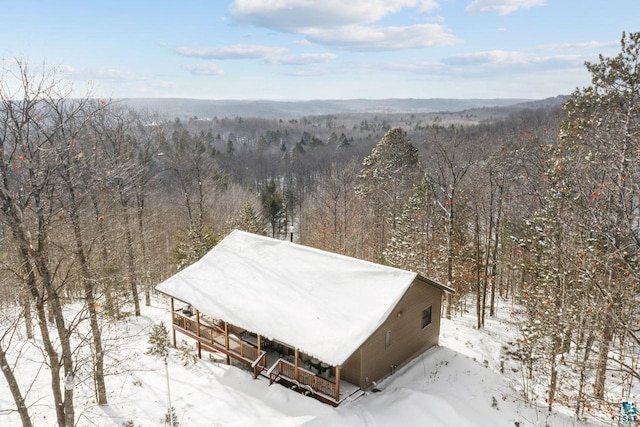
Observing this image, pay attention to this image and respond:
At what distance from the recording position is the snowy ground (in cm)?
1312

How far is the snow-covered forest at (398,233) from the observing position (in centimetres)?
981

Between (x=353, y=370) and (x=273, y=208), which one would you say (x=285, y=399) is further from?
(x=273, y=208)

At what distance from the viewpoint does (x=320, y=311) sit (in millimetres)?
15117

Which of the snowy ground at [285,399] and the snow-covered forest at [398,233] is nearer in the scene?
the snow-covered forest at [398,233]

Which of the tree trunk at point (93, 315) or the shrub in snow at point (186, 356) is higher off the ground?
the tree trunk at point (93, 315)

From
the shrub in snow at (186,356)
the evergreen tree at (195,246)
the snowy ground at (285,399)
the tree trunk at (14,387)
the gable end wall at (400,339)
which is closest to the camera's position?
the tree trunk at (14,387)

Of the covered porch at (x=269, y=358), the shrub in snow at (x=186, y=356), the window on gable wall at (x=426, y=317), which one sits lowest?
the shrub in snow at (x=186, y=356)

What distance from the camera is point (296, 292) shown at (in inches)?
642

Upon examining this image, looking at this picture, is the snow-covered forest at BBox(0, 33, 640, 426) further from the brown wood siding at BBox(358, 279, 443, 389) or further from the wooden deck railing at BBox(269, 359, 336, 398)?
the brown wood siding at BBox(358, 279, 443, 389)

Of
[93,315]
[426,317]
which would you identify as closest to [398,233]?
[426,317]

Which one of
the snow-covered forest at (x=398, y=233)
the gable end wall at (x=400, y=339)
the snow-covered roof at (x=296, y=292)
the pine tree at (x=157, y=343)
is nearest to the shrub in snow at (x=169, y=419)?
the snow-covered forest at (x=398, y=233)

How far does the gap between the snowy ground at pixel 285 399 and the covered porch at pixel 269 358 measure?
1.54ft

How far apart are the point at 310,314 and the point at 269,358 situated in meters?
3.27

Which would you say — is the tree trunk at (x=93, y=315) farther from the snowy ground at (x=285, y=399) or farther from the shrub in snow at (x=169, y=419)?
Result: the shrub in snow at (x=169, y=419)
